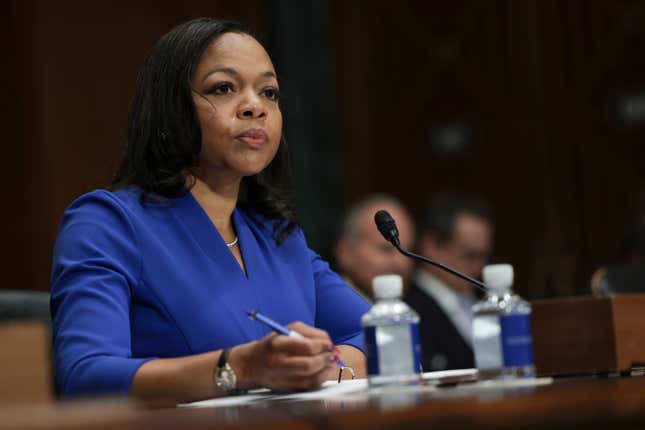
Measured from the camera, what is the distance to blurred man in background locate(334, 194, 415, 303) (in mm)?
4676

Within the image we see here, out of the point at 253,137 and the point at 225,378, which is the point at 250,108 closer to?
the point at 253,137

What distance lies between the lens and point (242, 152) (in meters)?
2.07

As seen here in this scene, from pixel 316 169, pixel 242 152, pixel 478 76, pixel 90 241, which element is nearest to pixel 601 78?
pixel 478 76

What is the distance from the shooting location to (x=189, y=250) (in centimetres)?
195

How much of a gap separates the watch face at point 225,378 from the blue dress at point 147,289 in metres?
0.15

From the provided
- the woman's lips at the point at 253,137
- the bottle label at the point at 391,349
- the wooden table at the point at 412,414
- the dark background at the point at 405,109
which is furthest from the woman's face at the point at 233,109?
the dark background at the point at 405,109

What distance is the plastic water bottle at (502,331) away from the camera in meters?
1.46

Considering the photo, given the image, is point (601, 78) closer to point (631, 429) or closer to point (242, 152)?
point (242, 152)

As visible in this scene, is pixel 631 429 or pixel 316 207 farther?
pixel 316 207

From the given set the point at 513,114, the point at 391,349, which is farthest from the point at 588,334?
the point at 513,114

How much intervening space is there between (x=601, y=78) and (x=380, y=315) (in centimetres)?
435

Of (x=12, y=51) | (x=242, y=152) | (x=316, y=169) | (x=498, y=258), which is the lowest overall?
(x=242, y=152)

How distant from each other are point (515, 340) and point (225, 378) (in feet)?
1.37

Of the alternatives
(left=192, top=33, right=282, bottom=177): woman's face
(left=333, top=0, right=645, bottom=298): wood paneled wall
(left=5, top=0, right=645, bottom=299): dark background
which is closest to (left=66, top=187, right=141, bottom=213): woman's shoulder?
(left=192, top=33, right=282, bottom=177): woman's face
